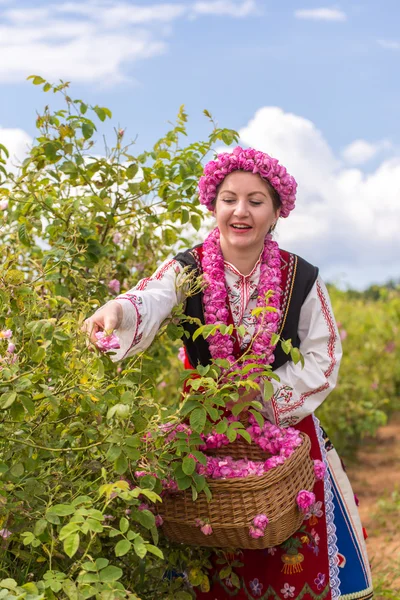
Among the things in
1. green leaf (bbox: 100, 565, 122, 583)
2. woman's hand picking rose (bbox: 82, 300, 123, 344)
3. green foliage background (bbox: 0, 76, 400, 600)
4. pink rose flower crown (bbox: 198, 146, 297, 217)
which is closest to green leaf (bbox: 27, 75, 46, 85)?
green foliage background (bbox: 0, 76, 400, 600)

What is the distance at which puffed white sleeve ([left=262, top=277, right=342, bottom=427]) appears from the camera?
2490mm

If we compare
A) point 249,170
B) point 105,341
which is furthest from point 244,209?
point 105,341

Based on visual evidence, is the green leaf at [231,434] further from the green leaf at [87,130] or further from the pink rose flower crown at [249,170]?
the green leaf at [87,130]

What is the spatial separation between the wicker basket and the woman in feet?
0.67

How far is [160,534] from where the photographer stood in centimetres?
243

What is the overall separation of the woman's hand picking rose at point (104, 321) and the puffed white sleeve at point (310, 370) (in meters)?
0.54

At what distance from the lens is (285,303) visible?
8.64 feet

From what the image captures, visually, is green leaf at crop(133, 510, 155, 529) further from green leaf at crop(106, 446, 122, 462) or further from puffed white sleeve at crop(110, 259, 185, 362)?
puffed white sleeve at crop(110, 259, 185, 362)

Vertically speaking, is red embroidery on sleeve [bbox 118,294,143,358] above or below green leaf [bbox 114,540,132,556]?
above

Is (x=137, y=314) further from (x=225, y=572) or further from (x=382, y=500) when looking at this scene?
(x=382, y=500)

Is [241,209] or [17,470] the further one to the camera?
[241,209]

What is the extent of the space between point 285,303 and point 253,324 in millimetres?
144

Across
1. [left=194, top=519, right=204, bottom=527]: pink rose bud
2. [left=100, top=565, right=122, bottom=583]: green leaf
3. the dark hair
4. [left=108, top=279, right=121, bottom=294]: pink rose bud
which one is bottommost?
[left=100, top=565, right=122, bottom=583]: green leaf

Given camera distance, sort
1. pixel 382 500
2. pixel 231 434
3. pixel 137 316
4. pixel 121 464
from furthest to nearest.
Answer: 1. pixel 382 500
2. pixel 137 316
3. pixel 231 434
4. pixel 121 464
